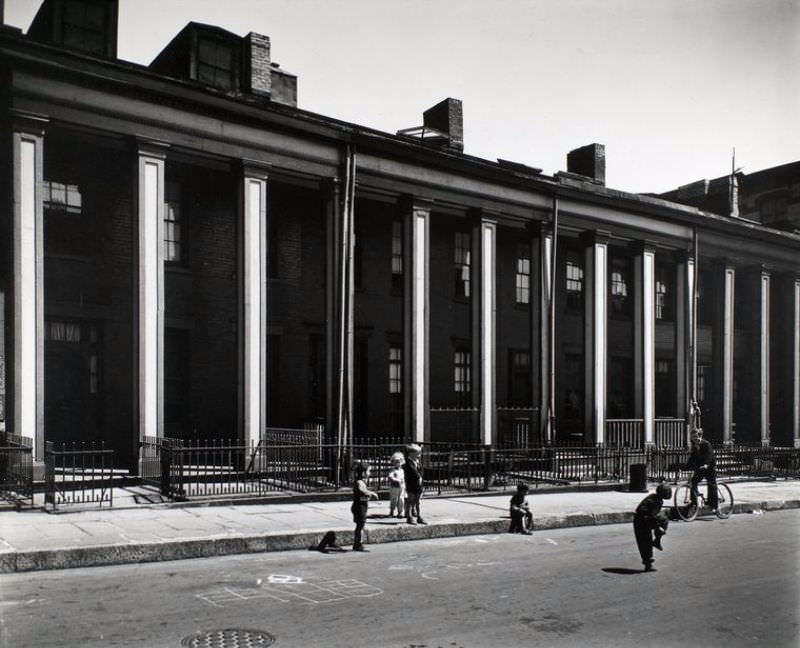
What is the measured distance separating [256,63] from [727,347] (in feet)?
61.2

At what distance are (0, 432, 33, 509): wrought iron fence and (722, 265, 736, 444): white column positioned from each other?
22.5 metres

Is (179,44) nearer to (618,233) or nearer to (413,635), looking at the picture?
(618,233)

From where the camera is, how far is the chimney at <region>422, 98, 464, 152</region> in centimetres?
2377

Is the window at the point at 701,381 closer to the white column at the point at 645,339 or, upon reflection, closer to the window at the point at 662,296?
the window at the point at 662,296

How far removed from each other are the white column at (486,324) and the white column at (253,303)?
652 centimetres

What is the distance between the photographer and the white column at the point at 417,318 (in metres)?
20.0

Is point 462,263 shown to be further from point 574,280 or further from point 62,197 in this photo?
point 62,197

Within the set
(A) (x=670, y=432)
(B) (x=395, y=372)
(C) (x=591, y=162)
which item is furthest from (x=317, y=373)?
(C) (x=591, y=162)

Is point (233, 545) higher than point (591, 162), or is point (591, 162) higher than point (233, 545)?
point (591, 162)

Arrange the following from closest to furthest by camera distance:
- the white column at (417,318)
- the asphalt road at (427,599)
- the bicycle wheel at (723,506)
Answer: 1. the asphalt road at (427,599)
2. the bicycle wheel at (723,506)
3. the white column at (417,318)

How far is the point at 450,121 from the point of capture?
23.8 m

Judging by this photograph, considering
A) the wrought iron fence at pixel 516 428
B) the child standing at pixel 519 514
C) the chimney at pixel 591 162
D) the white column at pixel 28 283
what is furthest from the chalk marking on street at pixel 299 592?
the chimney at pixel 591 162

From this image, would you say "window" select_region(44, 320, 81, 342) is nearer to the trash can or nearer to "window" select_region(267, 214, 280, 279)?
"window" select_region(267, 214, 280, 279)

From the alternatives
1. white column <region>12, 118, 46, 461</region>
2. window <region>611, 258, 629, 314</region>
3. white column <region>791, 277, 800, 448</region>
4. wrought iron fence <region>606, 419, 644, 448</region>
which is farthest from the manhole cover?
white column <region>791, 277, 800, 448</region>
